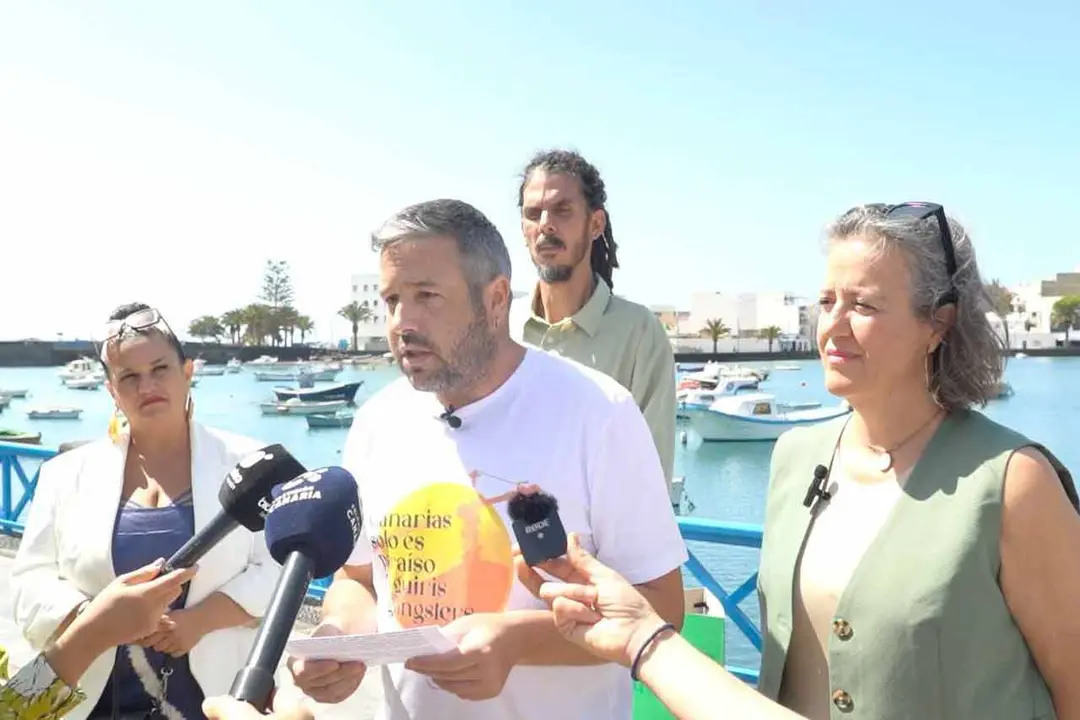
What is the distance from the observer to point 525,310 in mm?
3594

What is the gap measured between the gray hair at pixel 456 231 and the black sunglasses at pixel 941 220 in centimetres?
87

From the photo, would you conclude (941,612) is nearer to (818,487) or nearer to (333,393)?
(818,487)

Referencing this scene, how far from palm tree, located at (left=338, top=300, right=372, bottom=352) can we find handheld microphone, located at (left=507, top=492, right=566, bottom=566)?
112714 millimetres

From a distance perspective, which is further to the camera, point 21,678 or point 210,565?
point 210,565

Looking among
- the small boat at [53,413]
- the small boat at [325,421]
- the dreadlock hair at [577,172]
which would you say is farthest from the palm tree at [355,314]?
the dreadlock hair at [577,172]

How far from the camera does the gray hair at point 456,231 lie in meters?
2.01

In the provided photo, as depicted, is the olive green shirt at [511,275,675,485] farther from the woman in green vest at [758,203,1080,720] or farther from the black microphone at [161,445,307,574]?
the black microphone at [161,445,307,574]

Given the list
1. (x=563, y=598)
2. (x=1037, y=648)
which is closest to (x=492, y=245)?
(x=563, y=598)

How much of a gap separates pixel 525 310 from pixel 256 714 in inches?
99.8

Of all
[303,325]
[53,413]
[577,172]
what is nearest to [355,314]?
[303,325]

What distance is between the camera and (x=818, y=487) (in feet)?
6.84

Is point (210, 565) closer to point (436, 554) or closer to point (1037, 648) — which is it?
point (436, 554)

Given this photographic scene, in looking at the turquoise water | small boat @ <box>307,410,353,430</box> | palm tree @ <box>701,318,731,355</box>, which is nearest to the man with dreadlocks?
the turquoise water

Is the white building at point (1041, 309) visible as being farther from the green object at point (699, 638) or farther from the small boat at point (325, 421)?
the green object at point (699, 638)
